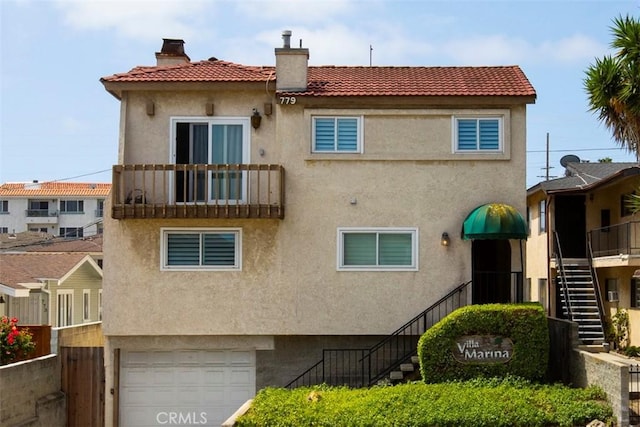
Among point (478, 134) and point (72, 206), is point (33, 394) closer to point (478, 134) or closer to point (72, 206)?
point (478, 134)

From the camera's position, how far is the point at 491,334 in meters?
18.5

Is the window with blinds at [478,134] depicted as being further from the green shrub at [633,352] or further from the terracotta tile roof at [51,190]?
the terracotta tile roof at [51,190]

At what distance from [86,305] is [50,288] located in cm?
439

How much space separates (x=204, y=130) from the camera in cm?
2116

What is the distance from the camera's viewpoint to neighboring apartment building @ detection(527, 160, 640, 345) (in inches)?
1001

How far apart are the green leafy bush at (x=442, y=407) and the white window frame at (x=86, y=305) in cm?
1941

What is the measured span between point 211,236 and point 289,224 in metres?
1.90

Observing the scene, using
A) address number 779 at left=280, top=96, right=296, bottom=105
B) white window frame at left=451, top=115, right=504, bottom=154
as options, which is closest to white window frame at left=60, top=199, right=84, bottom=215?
address number 779 at left=280, top=96, right=296, bottom=105

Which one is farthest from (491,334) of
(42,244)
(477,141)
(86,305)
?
(42,244)

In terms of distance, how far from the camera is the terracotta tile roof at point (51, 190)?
72.9 meters

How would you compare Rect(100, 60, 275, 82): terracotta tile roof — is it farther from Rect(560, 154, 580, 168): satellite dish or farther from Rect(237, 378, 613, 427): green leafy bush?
Rect(560, 154, 580, 168): satellite dish

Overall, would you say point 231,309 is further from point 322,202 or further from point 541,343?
point 541,343

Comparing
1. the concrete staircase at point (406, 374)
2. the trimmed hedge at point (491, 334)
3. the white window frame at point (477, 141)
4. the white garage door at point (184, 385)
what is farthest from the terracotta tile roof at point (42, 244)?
the trimmed hedge at point (491, 334)

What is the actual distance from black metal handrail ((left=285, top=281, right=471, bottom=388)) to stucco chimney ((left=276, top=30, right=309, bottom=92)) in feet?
20.0
